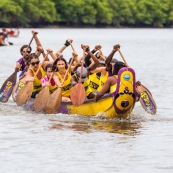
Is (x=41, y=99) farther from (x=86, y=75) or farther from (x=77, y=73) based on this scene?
(x=86, y=75)

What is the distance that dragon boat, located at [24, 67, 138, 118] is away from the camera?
1731cm

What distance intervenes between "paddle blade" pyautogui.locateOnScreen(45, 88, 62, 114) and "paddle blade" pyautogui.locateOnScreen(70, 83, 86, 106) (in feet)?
1.15

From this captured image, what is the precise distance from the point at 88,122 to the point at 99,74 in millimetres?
1677

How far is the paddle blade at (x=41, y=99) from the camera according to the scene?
1895 cm

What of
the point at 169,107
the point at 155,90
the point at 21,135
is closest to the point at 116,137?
the point at 21,135

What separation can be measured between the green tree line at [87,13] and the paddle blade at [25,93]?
115071 mm

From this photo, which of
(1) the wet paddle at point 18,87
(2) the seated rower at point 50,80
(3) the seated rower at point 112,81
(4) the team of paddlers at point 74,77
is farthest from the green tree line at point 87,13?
(3) the seated rower at point 112,81

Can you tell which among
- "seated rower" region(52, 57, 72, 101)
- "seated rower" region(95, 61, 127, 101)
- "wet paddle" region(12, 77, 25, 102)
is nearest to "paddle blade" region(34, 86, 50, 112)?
"seated rower" region(52, 57, 72, 101)

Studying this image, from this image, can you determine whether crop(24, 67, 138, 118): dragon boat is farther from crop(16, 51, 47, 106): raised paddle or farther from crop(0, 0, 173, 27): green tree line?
crop(0, 0, 173, 27): green tree line

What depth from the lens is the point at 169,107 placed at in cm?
2189

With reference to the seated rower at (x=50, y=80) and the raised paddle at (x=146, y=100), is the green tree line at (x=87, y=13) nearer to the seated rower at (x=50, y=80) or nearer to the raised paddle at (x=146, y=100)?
the seated rower at (x=50, y=80)

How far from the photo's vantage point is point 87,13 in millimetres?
162500

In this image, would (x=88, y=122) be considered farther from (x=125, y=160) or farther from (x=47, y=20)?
(x=47, y=20)

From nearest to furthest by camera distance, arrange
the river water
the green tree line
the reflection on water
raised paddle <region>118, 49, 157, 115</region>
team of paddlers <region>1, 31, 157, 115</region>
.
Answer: the river water, the reflection on water, team of paddlers <region>1, 31, 157, 115</region>, raised paddle <region>118, 49, 157, 115</region>, the green tree line
